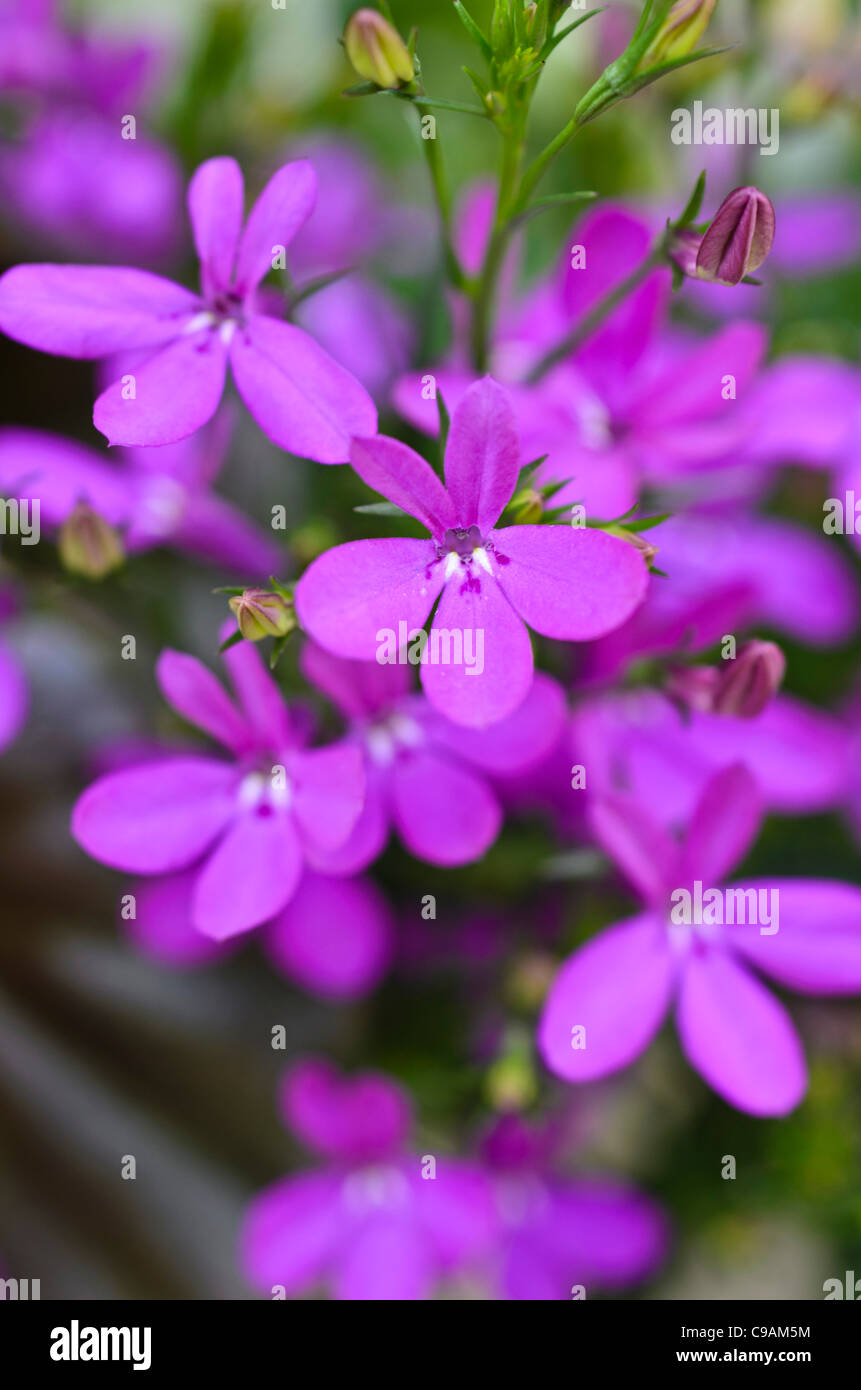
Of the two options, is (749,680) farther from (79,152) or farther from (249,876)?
(79,152)

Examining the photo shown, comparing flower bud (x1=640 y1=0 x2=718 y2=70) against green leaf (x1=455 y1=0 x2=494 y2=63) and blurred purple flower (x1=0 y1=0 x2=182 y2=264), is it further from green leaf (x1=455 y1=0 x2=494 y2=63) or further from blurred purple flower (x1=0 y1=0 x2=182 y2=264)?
blurred purple flower (x1=0 y1=0 x2=182 y2=264)

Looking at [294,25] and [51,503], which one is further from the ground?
[294,25]

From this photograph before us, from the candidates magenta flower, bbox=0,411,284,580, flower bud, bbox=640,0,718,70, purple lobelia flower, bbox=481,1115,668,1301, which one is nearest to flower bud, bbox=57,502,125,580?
magenta flower, bbox=0,411,284,580

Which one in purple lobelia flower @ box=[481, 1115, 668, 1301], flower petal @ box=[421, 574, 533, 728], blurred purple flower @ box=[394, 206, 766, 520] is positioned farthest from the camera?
purple lobelia flower @ box=[481, 1115, 668, 1301]

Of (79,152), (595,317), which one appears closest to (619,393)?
(595,317)

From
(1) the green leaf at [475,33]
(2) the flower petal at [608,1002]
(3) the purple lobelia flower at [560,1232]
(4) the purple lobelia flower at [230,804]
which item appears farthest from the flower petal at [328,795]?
(3) the purple lobelia flower at [560,1232]

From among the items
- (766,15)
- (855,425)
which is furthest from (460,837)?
(766,15)
